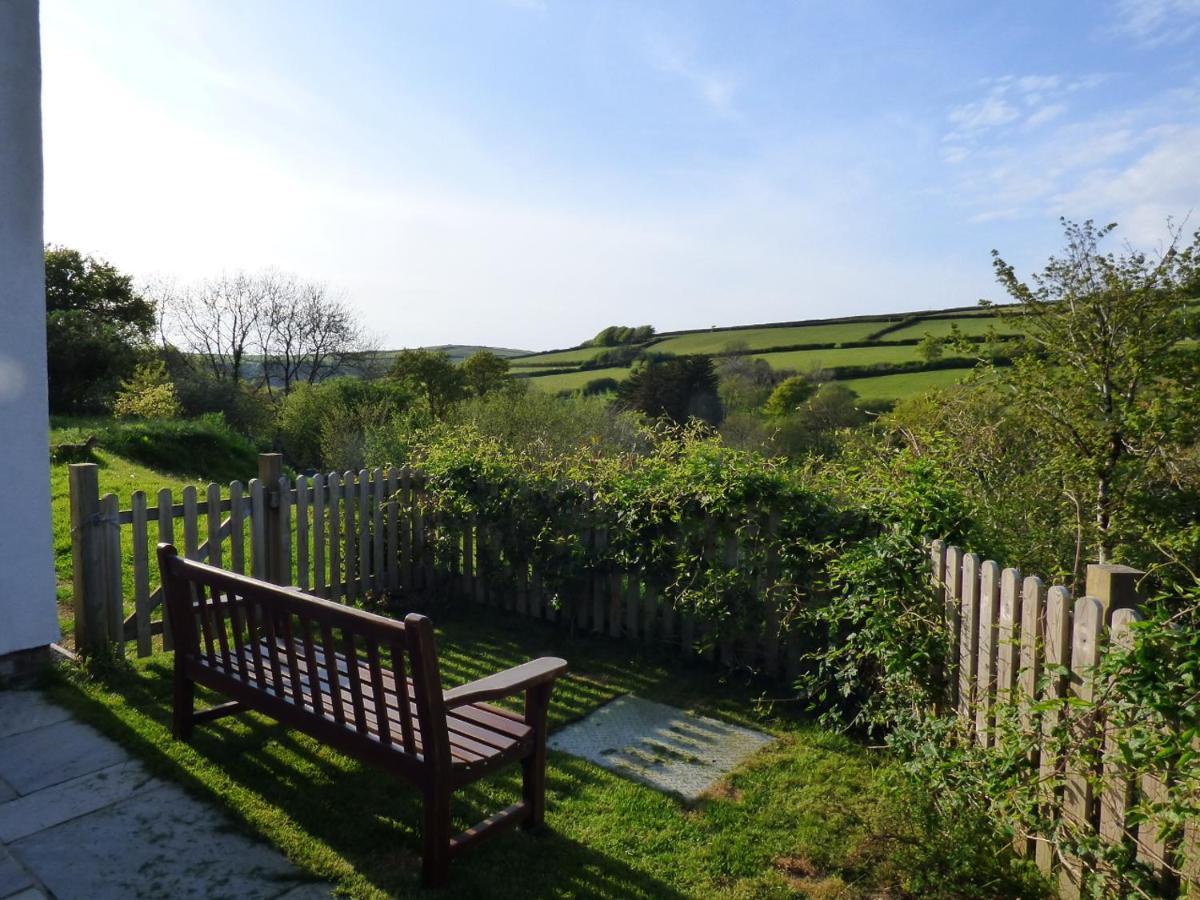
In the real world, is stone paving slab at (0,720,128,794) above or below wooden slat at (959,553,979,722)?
below

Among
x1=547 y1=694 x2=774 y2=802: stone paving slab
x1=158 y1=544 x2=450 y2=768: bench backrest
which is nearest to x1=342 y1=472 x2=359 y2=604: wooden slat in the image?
x1=158 y1=544 x2=450 y2=768: bench backrest

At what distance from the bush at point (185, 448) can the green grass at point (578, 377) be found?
20.4 meters

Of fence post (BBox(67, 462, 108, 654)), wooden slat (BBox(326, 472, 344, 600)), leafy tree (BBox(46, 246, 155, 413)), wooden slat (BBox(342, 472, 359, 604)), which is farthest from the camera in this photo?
leafy tree (BBox(46, 246, 155, 413))

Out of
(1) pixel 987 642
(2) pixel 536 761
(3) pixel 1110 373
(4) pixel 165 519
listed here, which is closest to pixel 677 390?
(3) pixel 1110 373

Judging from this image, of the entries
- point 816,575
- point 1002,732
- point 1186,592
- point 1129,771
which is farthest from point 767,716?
point 1186,592

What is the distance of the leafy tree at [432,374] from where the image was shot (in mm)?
28172

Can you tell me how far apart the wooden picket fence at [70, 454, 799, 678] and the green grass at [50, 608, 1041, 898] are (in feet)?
1.88

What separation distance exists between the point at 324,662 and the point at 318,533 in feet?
10.0

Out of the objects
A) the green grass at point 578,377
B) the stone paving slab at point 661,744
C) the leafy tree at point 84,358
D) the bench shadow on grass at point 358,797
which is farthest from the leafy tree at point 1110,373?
the green grass at point 578,377

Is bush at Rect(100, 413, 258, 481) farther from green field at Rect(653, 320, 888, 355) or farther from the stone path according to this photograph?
green field at Rect(653, 320, 888, 355)

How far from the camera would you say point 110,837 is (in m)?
3.44

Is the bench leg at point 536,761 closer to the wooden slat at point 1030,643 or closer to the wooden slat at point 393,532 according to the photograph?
the wooden slat at point 1030,643

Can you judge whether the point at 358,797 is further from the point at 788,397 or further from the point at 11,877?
the point at 788,397

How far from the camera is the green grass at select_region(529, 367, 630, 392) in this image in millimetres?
38344
